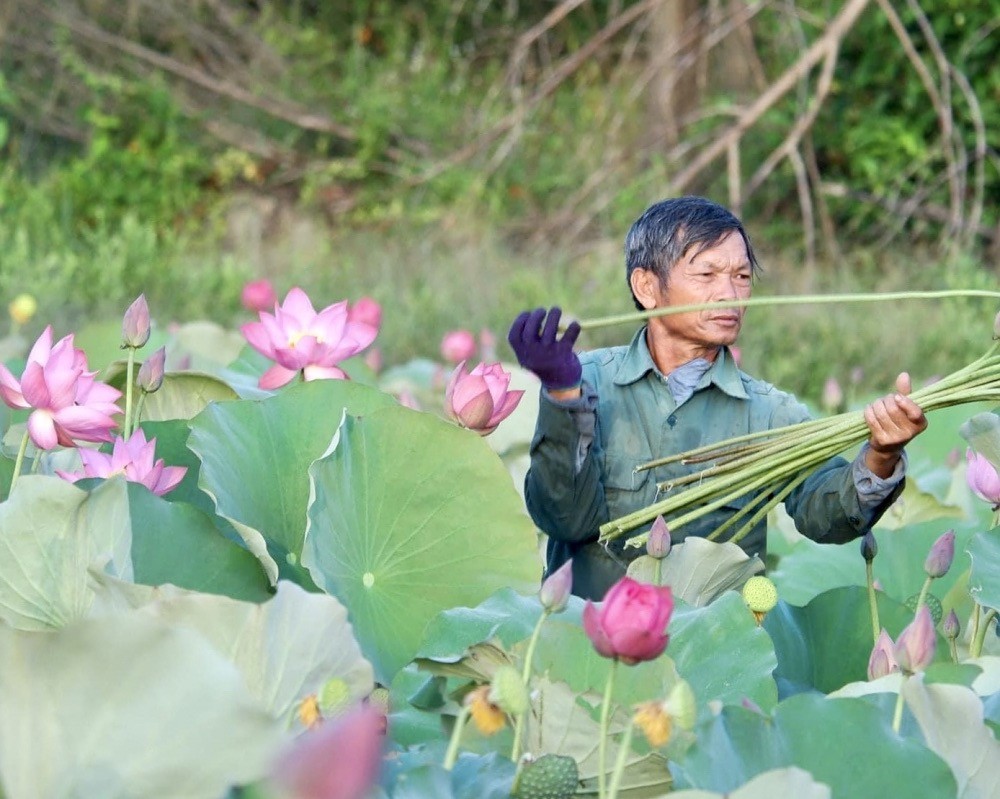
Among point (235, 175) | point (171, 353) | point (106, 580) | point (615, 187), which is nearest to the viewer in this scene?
point (106, 580)

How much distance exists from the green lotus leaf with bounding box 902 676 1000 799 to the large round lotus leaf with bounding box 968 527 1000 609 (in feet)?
1.05

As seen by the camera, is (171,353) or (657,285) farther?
(171,353)

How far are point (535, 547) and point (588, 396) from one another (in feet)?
0.90

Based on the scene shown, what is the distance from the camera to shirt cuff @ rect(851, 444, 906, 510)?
5.14 feet

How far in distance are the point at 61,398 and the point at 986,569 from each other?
0.91 m

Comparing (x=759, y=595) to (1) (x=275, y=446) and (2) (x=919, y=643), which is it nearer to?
(2) (x=919, y=643)

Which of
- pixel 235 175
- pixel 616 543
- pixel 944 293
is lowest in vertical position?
pixel 616 543

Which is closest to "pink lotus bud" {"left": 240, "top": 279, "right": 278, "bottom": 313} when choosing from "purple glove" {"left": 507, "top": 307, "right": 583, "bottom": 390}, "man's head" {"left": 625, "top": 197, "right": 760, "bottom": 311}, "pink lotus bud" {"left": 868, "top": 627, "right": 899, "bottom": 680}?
"man's head" {"left": 625, "top": 197, "right": 760, "bottom": 311}

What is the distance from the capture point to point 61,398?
1438 millimetres

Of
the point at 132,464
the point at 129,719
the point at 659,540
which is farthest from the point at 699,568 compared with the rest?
the point at 129,719

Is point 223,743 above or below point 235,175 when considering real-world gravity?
below

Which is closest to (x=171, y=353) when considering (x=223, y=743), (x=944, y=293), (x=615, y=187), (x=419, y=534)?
(x=419, y=534)

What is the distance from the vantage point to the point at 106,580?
1.08 m

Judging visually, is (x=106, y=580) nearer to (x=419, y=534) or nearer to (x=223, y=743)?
(x=223, y=743)
